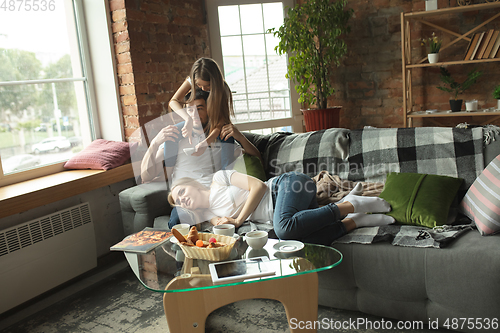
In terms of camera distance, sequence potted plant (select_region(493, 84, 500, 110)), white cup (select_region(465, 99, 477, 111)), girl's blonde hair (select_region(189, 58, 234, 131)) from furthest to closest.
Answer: white cup (select_region(465, 99, 477, 111))
potted plant (select_region(493, 84, 500, 110))
girl's blonde hair (select_region(189, 58, 234, 131))

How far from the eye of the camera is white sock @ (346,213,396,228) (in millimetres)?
1931

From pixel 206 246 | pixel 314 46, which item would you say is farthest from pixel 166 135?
pixel 314 46

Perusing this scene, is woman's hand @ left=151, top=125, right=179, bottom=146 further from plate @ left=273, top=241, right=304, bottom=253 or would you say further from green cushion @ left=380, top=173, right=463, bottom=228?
green cushion @ left=380, top=173, right=463, bottom=228

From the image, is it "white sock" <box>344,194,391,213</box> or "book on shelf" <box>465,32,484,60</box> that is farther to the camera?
"book on shelf" <box>465,32,484,60</box>

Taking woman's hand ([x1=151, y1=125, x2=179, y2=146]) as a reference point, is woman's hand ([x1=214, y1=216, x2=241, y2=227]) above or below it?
below

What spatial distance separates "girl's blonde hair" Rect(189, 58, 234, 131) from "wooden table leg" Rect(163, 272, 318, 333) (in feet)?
2.18

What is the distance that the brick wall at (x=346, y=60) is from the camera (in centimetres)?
284

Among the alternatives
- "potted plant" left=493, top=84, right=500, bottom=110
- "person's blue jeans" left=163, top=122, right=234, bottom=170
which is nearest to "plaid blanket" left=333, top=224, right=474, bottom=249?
"person's blue jeans" left=163, top=122, right=234, bottom=170

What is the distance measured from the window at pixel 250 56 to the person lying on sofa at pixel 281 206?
1.56 meters

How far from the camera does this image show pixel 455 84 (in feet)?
10.8

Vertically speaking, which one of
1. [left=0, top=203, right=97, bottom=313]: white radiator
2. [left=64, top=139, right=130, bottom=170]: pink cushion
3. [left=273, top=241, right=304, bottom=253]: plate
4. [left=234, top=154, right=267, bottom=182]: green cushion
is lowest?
[left=0, top=203, right=97, bottom=313]: white radiator

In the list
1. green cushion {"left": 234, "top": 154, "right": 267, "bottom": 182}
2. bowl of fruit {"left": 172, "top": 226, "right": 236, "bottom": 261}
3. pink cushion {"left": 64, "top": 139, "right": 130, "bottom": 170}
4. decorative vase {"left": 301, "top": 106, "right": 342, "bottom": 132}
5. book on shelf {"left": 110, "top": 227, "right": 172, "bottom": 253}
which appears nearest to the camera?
bowl of fruit {"left": 172, "top": 226, "right": 236, "bottom": 261}

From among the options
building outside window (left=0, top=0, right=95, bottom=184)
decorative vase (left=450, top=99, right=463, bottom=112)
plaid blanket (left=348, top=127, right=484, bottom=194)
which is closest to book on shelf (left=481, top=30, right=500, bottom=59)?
decorative vase (left=450, top=99, right=463, bottom=112)

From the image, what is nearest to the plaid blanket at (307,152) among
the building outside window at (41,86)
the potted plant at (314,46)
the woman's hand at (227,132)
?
the woman's hand at (227,132)
